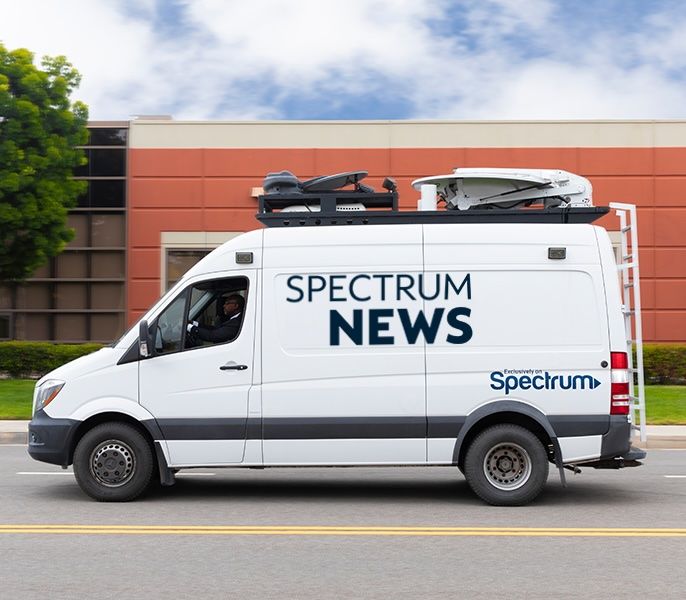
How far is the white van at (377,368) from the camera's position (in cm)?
842

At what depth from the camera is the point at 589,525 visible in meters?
7.56

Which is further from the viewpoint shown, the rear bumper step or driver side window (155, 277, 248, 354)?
driver side window (155, 277, 248, 354)

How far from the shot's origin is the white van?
27.6 feet

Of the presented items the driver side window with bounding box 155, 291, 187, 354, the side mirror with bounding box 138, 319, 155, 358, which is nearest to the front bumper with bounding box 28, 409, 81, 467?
the side mirror with bounding box 138, 319, 155, 358

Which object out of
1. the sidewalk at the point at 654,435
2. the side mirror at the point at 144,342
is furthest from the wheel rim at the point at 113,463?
the sidewalk at the point at 654,435

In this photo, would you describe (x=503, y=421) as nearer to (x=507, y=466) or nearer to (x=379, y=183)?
(x=507, y=466)

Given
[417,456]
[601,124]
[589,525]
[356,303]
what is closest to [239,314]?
[356,303]

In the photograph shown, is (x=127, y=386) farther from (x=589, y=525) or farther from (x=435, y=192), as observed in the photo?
(x=589, y=525)

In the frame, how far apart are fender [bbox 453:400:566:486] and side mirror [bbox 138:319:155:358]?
2.80m

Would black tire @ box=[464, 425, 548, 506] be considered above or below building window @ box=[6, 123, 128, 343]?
below

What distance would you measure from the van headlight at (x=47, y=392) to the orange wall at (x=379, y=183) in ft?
45.9

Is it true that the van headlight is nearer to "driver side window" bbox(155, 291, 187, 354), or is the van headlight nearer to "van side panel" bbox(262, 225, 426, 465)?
"driver side window" bbox(155, 291, 187, 354)

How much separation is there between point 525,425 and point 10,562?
442 centimetres

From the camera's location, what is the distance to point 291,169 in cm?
2288
